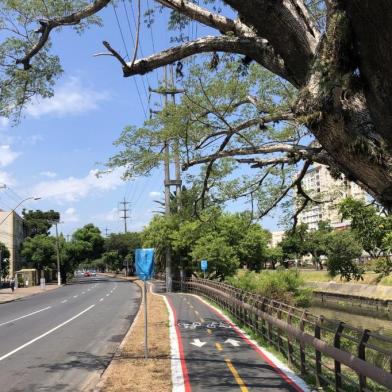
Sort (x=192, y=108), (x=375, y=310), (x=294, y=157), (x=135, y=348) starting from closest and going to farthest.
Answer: (x=294, y=157), (x=135, y=348), (x=192, y=108), (x=375, y=310)

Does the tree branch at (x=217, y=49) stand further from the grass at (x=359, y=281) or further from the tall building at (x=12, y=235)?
the tall building at (x=12, y=235)

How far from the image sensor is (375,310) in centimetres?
4159

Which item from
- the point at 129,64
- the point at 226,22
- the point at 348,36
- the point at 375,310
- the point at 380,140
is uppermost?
the point at 226,22

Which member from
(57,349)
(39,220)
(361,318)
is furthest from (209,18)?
(39,220)

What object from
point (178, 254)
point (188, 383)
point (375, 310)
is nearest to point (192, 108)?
point (188, 383)

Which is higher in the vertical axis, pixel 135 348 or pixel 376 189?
pixel 376 189

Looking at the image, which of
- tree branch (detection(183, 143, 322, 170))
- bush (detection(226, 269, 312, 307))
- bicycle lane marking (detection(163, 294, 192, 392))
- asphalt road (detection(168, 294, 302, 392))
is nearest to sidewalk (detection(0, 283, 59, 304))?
bush (detection(226, 269, 312, 307))

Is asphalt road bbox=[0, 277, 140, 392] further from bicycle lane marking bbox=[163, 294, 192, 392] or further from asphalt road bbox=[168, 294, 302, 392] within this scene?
asphalt road bbox=[168, 294, 302, 392]

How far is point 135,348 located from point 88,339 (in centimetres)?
379

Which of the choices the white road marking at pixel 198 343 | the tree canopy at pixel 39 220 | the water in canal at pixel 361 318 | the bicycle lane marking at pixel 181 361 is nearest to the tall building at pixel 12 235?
the tree canopy at pixel 39 220

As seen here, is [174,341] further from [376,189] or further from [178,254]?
[178,254]

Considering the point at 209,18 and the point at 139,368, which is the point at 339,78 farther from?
the point at 139,368

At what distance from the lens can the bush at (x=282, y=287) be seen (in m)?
24.9

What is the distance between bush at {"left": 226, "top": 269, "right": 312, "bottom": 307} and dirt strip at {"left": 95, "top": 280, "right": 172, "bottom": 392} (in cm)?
1004
